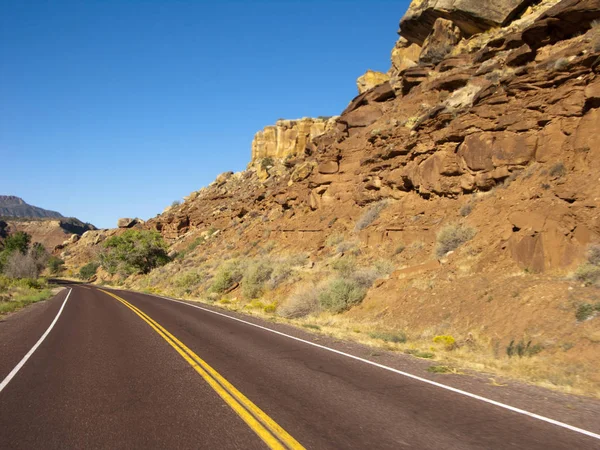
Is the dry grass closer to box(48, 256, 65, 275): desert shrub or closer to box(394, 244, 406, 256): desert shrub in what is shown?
box(394, 244, 406, 256): desert shrub

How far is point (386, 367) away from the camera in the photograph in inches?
315

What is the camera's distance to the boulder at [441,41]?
32.3 m

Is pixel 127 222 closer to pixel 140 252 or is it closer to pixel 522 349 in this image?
pixel 140 252

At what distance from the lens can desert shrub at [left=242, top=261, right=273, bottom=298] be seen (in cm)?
2514

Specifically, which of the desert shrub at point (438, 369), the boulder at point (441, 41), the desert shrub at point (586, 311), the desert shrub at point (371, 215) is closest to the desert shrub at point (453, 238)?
the desert shrub at point (586, 311)

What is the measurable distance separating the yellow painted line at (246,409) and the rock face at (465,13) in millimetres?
32511

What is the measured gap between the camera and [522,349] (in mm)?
9219

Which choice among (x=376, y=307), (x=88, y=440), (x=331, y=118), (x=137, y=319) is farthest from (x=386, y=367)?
(x=331, y=118)

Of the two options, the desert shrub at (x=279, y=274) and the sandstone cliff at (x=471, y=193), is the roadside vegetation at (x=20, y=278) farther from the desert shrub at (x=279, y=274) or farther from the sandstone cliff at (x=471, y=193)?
the desert shrub at (x=279, y=274)

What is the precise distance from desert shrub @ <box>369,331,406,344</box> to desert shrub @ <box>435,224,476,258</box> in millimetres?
5879

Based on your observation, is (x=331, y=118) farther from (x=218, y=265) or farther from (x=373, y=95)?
(x=218, y=265)

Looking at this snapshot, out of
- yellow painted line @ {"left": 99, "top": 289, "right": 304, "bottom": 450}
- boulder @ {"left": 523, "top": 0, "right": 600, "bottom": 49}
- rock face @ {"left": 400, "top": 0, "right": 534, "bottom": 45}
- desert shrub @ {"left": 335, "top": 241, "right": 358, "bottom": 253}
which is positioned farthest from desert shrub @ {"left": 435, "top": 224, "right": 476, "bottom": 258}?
rock face @ {"left": 400, "top": 0, "right": 534, "bottom": 45}

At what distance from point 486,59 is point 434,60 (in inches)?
296

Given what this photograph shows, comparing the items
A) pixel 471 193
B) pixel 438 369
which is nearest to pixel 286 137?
pixel 471 193
